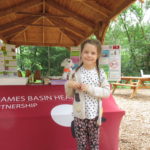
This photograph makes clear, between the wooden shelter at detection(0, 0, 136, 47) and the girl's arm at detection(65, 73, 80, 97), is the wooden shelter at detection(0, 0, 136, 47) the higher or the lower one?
the higher one

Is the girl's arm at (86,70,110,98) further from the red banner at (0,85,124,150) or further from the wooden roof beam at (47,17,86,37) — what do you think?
the wooden roof beam at (47,17,86,37)

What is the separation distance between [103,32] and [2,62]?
2.55 metres

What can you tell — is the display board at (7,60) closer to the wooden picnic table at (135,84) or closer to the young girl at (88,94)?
the young girl at (88,94)

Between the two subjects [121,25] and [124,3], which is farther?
[121,25]

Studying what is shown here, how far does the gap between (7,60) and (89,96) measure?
12.8 ft

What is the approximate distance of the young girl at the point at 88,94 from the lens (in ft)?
6.21

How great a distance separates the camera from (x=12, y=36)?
8.18 metres

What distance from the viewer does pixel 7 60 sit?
A: 17.5ft

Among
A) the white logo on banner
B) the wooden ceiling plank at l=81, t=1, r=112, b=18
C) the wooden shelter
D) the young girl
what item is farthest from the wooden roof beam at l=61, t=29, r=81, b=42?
the young girl

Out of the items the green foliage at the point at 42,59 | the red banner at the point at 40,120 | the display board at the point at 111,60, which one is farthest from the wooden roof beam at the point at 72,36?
the green foliage at the point at 42,59

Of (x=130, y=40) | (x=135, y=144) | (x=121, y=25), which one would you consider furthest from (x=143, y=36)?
(x=135, y=144)

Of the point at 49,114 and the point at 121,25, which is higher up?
the point at 121,25

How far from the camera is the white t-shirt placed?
1.90 m

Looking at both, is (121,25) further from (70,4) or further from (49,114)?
(49,114)
